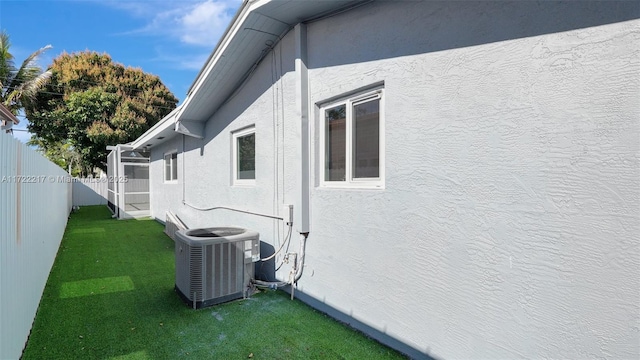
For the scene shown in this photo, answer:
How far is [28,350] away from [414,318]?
12.8ft

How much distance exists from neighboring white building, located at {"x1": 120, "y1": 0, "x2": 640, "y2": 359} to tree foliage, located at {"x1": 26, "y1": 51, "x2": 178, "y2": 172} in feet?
61.3

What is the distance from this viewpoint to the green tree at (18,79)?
1650 cm

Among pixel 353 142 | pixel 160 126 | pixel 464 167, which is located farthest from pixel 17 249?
pixel 160 126

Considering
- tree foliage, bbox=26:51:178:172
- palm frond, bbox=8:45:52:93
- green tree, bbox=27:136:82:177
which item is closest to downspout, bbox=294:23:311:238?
tree foliage, bbox=26:51:178:172

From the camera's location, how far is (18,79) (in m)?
17.4

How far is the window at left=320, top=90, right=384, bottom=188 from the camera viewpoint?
11.6 feet

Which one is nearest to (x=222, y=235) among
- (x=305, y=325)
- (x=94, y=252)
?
(x=305, y=325)

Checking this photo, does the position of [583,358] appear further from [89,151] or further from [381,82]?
[89,151]

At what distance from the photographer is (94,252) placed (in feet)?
25.0

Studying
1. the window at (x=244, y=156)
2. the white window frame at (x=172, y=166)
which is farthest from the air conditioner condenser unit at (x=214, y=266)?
the white window frame at (x=172, y=166)

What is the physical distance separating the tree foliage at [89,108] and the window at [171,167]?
10524mm

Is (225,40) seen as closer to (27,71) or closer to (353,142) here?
(353,142)

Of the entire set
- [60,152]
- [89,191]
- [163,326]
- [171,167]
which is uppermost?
[60,152]

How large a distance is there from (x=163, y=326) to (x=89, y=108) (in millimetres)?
20589
